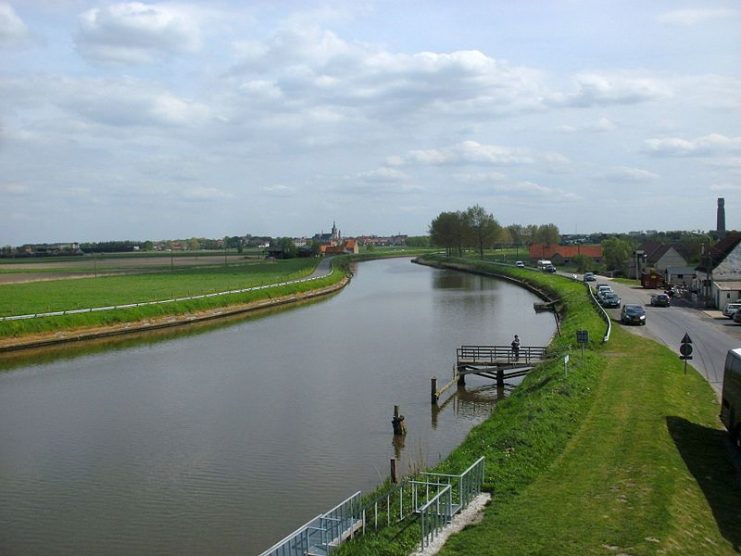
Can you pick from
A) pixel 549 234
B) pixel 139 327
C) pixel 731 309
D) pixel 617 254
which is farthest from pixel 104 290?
pixel 549 234

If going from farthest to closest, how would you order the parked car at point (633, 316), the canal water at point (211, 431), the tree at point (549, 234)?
1. the tree at point (549, 234)
2. the parked car at point (633, 316)
3. the canal water at point (211, 431)


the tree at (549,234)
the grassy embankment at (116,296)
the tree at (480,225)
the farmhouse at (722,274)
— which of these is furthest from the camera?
the tree at (549,234)

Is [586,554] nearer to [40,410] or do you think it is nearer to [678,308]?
[40,410]

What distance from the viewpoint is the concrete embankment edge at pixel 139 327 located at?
45.4 m

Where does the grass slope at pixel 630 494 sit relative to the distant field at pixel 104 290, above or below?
below

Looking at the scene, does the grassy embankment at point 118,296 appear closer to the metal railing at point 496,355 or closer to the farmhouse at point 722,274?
the metal railing at point 496,355

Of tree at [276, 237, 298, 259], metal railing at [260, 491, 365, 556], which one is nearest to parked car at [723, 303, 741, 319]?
metal railing at [260, 491, 365, 556]

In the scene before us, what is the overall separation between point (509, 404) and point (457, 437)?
261 cm

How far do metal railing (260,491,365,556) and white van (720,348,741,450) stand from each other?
9.76m

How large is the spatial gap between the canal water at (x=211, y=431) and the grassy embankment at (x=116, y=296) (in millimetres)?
4619

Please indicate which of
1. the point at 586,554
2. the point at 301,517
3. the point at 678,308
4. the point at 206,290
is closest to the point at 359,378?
the point at 301,517

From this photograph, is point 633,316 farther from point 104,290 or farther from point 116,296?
point 104,290

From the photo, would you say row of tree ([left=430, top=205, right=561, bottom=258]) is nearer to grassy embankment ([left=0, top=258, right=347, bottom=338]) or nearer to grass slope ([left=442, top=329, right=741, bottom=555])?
grassy embankment ([left=0, top=258, right=347, bottom=338])

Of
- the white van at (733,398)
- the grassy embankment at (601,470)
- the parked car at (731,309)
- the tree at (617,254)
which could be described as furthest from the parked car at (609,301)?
the tree at (617,254)
